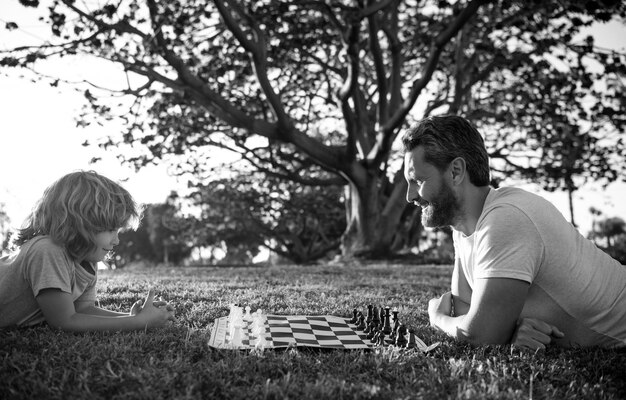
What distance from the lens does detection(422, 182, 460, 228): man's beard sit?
3.45m

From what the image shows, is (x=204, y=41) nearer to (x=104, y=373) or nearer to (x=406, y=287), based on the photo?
(x=406, y=287)

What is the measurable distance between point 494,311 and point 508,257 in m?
0.31

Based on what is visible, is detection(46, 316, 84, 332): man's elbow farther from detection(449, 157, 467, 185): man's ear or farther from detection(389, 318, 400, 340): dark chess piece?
detection(449, 157, 467, 185): man's ear

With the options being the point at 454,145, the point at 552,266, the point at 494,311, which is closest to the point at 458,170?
the point at 454,145

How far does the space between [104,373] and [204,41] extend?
11156 mm

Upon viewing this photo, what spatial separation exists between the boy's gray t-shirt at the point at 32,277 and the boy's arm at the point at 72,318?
0.20 ft

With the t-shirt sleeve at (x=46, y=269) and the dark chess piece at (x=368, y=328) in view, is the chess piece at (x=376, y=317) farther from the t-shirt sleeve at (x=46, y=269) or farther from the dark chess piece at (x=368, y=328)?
the t-shirt sleeve at (x=46, y=269)

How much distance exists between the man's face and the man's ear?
0.05 m

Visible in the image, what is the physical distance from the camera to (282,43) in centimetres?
1262

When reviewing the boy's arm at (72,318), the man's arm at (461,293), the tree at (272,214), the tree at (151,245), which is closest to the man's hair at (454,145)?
the man's arm at (461,293)

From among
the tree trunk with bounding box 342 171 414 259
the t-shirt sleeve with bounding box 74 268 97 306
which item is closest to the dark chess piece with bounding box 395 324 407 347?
the t-shirt sleeve with bounding box 74 268 97 306

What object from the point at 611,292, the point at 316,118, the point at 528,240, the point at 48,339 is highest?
the point at 316,118

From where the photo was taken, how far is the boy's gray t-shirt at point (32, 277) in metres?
3.34

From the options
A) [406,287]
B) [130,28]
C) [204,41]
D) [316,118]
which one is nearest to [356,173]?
[316,118]
